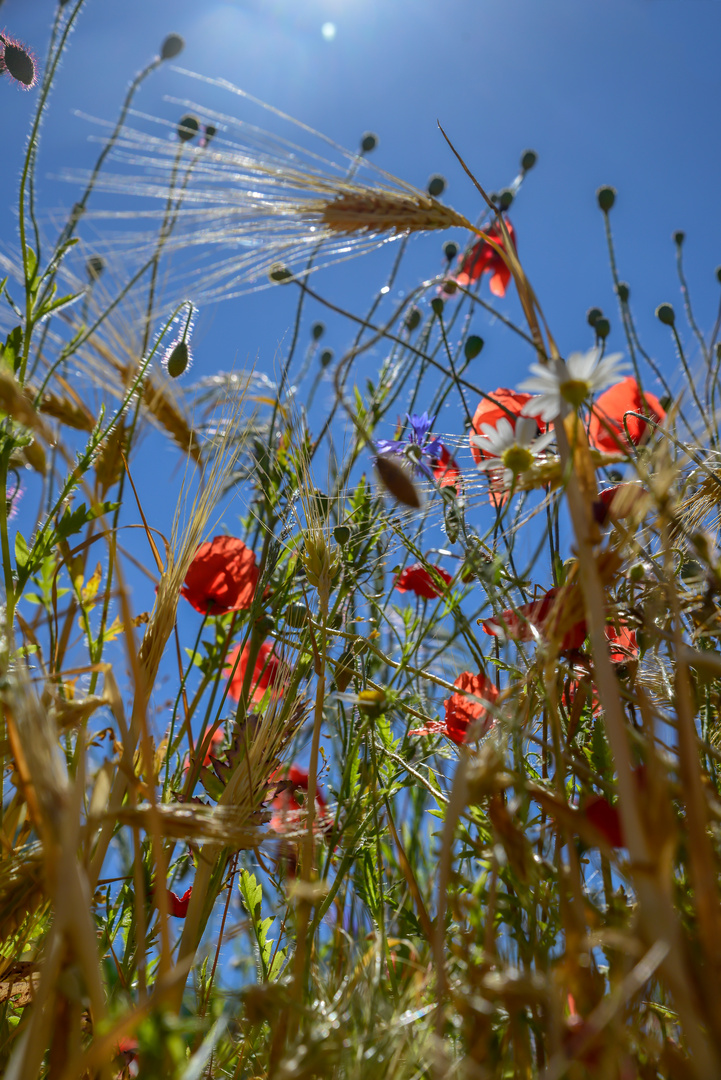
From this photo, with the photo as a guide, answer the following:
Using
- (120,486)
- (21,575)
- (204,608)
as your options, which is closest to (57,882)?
(21,575)

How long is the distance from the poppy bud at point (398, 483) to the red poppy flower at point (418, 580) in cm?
33

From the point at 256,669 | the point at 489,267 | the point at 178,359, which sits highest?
the point at 489,267

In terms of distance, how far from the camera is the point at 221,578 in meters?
0.99

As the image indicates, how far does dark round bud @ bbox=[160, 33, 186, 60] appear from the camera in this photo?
1.37 m

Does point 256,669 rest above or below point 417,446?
below

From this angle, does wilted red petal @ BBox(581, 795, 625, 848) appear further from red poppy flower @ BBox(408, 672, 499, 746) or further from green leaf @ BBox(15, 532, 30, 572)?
green leaf @ BBox(15, 532, 30, 572)

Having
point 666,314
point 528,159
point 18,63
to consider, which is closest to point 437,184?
point 528,159

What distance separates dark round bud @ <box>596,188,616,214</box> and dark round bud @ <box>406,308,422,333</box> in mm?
429

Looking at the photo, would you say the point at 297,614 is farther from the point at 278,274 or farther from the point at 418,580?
the point at 278,274

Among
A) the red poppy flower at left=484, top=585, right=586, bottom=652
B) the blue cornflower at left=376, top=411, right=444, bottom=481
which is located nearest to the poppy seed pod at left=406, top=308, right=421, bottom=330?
the blue cornflower at left=376, top=411, right=444, bottom=481

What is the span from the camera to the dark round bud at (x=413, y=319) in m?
1.57

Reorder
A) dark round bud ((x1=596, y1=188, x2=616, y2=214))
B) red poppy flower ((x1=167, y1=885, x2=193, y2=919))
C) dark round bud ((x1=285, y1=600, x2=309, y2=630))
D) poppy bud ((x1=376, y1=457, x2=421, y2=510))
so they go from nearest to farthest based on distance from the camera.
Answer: poppy bud ((x1=376, y1=457, x2=421, y2=510)) → red poppy flower ((x1=167, y1=885, x2=193, y2=919)) → dark round bud ((x1=285, y1=600, x2=309, y2=630)) → dark round bud ((x1=596, y1=188, x2=616, y2=214))

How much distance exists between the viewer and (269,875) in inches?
33.1

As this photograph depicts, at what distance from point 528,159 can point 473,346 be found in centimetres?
75
